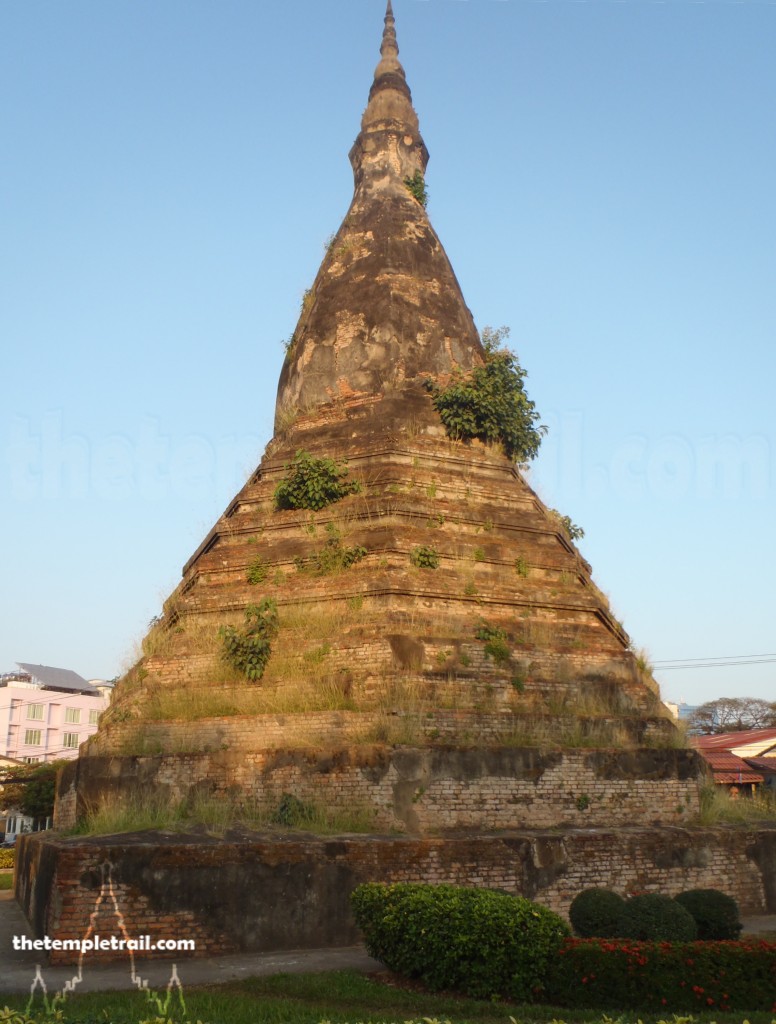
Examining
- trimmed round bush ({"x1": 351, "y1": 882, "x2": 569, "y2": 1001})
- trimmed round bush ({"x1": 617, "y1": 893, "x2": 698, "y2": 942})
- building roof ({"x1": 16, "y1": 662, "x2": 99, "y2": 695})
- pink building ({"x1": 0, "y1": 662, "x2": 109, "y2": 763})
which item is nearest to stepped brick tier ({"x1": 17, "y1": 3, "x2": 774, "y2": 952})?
trimmed round bush ({"x1": 617, "y1": 893, "x2": 698, "y2": 942})

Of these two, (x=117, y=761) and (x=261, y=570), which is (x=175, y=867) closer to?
(x=117, y=761)

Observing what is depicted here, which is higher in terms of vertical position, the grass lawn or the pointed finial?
the pointed finial

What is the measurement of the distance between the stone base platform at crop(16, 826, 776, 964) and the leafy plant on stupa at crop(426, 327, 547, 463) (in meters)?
6.86

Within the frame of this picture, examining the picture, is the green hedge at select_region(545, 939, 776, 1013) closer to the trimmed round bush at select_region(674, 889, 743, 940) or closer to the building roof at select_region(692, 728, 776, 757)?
the trimmed round bush at select_region(674, 889, 743, 940)

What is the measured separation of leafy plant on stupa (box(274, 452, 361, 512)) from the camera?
1506 cm

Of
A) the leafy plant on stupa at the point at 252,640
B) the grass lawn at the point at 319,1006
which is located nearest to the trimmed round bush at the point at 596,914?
the grass lawn at the point at 319,1006

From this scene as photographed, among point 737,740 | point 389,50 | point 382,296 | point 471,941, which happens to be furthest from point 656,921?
point 737,740

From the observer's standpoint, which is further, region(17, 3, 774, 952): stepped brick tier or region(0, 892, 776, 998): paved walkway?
region(17, 3, 774, 952): stepped brick tier

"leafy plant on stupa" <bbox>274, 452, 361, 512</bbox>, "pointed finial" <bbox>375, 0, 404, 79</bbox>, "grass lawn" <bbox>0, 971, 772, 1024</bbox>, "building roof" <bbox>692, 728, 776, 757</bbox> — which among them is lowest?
"grass lawn" <bbox>0, 971, 772, 1024</bbox>

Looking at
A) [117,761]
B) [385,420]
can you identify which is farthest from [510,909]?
[385,420]

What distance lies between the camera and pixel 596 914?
10008 mm

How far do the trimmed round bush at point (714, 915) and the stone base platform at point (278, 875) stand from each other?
1257mm

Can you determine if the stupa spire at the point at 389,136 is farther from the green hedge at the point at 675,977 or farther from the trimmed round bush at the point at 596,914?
the green hedge at the point at 675,977

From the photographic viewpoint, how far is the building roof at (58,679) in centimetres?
6294
